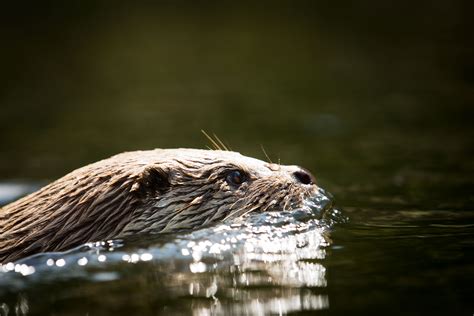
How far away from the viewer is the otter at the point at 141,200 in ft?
18.9

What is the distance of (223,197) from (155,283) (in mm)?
1117

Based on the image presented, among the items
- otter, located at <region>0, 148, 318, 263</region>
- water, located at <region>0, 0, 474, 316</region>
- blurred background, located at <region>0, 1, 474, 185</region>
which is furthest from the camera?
blurred background, located at <region>0, 1, 474, 185</region>

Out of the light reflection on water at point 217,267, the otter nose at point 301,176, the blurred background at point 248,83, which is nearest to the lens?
the light reflection on water at point 217,267

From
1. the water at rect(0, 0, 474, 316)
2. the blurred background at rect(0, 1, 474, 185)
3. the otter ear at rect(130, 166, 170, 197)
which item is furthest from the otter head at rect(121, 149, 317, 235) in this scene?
the blurred background at rect(0, 1, 474, 185)

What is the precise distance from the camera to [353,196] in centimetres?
802

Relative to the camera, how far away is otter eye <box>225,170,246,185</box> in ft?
20.5

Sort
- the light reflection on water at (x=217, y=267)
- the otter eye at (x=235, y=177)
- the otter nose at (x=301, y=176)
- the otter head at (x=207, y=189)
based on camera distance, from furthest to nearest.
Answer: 1. the otter nose at (x=301, y=176)
2. the otter eye at (x=235, y=177)
3. the otter head at (x=207, y=189)
4. the light reflection on water at (x=217, y=267)

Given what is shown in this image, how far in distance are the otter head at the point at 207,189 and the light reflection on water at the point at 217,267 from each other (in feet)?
0.32

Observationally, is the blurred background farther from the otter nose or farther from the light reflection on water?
the light reflection on water

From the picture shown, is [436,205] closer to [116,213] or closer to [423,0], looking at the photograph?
[116,213]

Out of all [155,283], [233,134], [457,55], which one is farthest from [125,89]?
[155,283]

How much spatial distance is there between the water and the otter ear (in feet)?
1.10

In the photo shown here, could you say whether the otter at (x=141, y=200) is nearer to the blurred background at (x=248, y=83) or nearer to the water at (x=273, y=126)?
the water at (x=273, y=126)

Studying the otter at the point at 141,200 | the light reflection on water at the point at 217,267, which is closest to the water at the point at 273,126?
the light reflection on water at the point at 217,267
